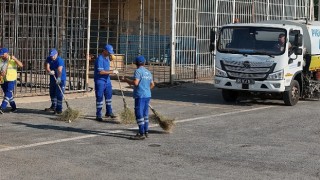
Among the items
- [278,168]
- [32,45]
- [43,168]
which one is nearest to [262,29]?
[32,45]

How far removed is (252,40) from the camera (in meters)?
16.2

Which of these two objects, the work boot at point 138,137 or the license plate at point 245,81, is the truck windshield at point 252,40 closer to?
the license plate at point 245,81

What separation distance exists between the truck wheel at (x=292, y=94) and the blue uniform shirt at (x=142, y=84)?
6595 mm

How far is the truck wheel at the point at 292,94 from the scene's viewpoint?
16203 mm

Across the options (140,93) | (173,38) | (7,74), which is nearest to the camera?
(140,93)

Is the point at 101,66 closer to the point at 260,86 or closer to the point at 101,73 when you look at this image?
the point at 101,73

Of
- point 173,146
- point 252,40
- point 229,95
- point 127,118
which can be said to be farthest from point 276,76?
point 173,146

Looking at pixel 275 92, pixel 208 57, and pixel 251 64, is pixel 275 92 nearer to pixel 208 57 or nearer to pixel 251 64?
pixel 251 64

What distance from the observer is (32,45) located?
17312mm

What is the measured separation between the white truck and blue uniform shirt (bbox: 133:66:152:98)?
18.9 feet

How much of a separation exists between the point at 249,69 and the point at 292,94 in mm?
1559

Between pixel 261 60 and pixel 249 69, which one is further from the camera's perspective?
pixel 249 69

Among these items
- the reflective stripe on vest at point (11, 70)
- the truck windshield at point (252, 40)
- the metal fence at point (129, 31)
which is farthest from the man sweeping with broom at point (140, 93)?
the metal fence at point (129, 31)

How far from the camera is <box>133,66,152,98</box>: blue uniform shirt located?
419 inches
